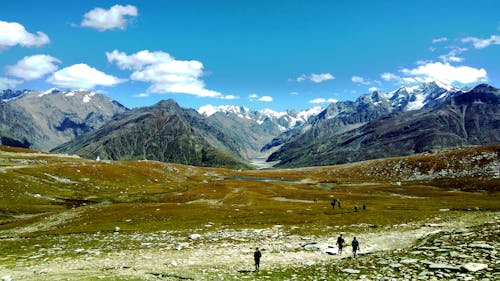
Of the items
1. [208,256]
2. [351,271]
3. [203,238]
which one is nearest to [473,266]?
[351,271]

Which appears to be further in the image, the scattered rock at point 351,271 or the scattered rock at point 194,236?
the scattered rock at point 194,236

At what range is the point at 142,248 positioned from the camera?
4044 centimetres

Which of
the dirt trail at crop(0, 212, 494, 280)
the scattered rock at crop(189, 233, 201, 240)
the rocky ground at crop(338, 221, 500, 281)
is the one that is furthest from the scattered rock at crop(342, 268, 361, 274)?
the scattered rock at crop(189, 233, 201, 240)

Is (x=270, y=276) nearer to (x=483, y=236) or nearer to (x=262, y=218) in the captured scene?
(x=483, y=236)

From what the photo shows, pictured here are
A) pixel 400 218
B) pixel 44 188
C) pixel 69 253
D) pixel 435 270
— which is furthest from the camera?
pixel 44 188

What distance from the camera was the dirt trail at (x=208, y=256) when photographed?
2867cm

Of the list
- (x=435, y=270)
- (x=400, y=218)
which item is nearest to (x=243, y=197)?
(x=400, y=218)

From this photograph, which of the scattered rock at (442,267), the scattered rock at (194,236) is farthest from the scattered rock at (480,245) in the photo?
the scattered rock at (194,236)

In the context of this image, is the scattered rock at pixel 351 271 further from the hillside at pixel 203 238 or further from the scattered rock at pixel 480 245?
the scattered rock at pixel 480 245

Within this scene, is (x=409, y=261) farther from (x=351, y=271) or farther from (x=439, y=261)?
(x=351, y=271)

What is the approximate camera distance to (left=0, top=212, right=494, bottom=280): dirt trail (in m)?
28.7

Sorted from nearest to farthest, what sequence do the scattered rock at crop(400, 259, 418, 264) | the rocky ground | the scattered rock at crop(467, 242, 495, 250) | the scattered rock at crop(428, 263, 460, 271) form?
the rocky ground < the scattered rock at crop(428, 263, 460, 271) < the scattered rock at crop(400, 259, 418, 264) < the scattered rock at crop(467, 242, 495, 250)

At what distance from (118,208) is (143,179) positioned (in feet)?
250

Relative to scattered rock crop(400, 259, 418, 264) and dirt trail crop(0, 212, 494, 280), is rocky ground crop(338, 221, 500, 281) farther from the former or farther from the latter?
dirt trail crop(0, 212, 494, 280)
